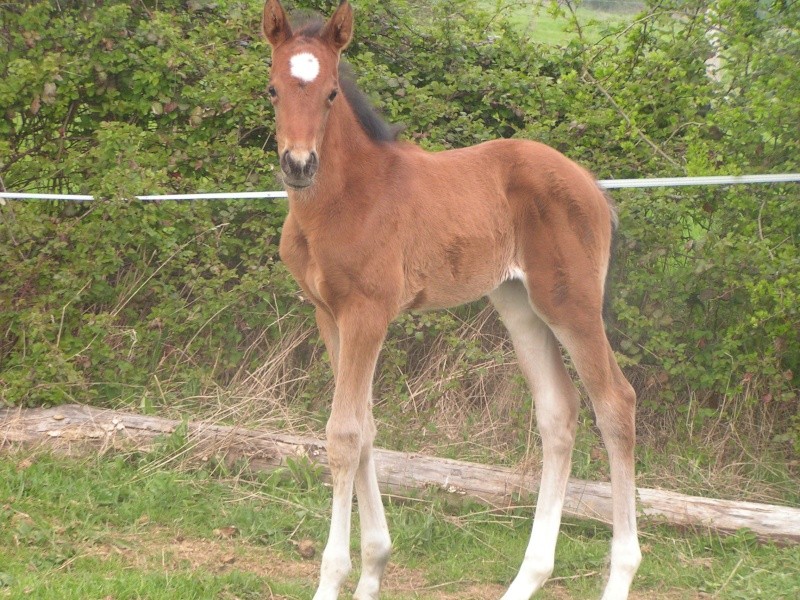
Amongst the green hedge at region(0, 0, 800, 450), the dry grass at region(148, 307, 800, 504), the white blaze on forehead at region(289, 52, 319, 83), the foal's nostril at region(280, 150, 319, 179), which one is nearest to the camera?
the foal's nostril at region(280, 150, 319, 179)

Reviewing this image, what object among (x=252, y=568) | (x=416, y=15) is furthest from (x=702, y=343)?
(x=416, y=15)

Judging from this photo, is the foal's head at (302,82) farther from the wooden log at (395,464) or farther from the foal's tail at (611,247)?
the wooden log at (395,464)

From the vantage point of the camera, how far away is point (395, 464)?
564 cm

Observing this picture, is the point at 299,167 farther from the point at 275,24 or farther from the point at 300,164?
the point at 275,24

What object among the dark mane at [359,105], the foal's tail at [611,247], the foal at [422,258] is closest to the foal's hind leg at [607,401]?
the foal at [422,258]

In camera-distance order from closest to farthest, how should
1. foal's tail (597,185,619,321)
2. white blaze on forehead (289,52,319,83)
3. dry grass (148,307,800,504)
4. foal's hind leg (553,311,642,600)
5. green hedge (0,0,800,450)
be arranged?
white blaze on forehead (289,52,319,83) < foal's hind leg (553,311,642,600) < foal's tail (597,185,619,321) < dry grass (148,307,800,504) < green hedge (0,0,800,450)

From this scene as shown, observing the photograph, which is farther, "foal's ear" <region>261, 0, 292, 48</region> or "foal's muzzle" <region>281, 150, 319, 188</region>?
"foal's ear" <region>261, 0, 292, 48</region>

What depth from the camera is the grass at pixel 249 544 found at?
14.4 feet

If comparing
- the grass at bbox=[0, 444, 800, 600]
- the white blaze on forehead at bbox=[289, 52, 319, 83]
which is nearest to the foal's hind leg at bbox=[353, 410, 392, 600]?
→ the grass at bbox=[0, 444, 800, 600]

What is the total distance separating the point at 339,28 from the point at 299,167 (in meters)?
0.75

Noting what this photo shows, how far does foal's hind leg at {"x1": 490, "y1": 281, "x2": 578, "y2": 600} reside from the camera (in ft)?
15.3

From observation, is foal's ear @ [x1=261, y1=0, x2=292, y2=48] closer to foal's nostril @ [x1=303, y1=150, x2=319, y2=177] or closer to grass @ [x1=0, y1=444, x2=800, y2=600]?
foal's nostril @ [x1=303, y1=150, x2=319, y2=177]

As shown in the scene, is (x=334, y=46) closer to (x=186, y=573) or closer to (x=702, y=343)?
(x=186, y=573)

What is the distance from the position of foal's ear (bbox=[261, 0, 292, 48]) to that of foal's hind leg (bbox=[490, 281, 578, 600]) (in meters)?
1.67
